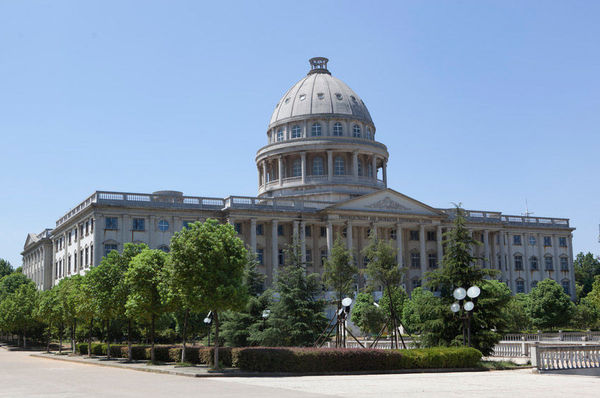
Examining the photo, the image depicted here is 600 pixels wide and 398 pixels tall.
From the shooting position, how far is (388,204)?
86938mm

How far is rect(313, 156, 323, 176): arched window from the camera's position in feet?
312

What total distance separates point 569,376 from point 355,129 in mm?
70366

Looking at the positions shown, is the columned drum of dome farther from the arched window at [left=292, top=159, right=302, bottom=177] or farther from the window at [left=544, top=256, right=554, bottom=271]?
the window at [left=544, top=256, right=554, bottom=271]

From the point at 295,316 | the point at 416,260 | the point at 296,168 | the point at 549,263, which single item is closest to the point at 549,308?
the point at 416,260

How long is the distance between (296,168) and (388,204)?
15823 millimetres

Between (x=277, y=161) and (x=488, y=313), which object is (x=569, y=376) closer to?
(x=488, y=313)

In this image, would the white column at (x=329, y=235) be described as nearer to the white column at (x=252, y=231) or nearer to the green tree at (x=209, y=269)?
the white column at (x=252, y=231)

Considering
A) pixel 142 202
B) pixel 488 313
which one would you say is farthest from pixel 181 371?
pixel 142 202

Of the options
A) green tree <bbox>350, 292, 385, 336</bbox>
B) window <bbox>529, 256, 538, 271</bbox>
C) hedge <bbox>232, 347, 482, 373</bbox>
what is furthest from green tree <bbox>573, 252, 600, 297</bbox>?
hedge <bbox>232, 347, 482, 373</bbox>

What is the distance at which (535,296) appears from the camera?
73000 millimetres

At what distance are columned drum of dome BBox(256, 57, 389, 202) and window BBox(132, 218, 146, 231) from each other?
22.8 metres

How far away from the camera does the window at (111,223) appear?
74438 mm

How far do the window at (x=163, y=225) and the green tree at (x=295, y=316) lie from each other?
34.9 metres

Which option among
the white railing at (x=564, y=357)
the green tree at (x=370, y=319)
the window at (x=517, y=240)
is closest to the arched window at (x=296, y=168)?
the window at (x=517, y=240)
